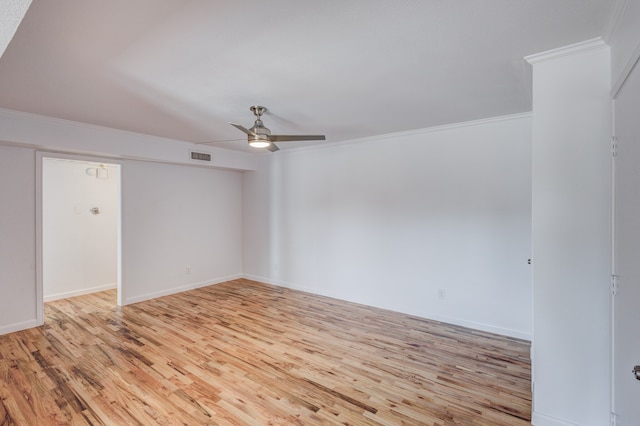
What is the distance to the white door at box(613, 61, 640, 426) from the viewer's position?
1329mm

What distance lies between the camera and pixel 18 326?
354 cm

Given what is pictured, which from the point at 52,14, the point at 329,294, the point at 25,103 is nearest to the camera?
the point at 52,14

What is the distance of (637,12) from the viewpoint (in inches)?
52.4

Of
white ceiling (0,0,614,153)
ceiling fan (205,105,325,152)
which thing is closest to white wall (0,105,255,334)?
white ceiling (0,0,614,153)

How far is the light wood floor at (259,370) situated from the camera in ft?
6.94

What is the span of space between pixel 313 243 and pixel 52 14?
4.05 m

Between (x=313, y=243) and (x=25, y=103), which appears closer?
(x=25, y=103)

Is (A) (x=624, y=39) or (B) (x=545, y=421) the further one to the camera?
(B) (x=545, y=421)

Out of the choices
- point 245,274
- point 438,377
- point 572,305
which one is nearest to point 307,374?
point 438,377

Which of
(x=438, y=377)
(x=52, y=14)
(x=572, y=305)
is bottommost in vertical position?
(x=438, y=377)

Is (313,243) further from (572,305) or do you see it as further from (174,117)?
(572,305)

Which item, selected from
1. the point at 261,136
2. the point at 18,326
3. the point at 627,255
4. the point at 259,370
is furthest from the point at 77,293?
the point at 627,255

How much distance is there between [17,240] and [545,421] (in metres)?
5.53

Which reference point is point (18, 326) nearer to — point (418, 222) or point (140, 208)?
point (140, 208)
